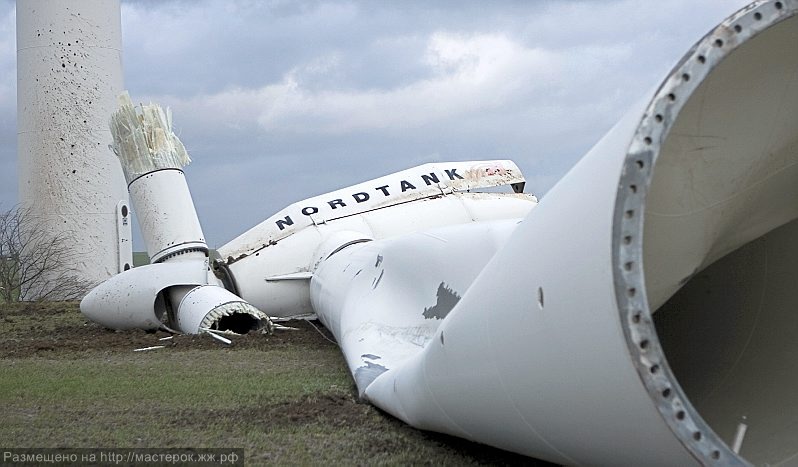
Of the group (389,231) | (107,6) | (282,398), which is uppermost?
(107,6)

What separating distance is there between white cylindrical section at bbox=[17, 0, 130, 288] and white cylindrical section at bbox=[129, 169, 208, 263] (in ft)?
13.3

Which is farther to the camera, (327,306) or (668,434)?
(327,306)

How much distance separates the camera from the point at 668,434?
1.87m

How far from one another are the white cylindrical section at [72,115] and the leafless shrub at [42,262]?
97 millimetres

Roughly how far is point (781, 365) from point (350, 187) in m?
6.72

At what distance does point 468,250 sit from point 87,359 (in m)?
2.96

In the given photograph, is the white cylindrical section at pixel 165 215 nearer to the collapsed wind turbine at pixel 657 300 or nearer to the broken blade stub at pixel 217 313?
the broken blade stub at pixel 217 313

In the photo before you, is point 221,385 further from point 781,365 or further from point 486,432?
point 781,365

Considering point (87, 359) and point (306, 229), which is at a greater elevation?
point (306, 229)

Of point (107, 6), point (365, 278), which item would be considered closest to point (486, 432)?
point (365, 278)

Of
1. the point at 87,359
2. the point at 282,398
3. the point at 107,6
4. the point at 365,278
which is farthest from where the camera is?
the point at 107,6

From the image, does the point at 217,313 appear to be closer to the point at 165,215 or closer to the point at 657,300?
the point at 165,215

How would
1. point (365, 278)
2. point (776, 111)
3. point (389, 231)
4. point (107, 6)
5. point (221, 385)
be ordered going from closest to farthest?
point (776, 111) < point (221, 385) < point (365, 278) < point (389, 231) < point (107, 6)

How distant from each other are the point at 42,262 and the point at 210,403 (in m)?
8.75
